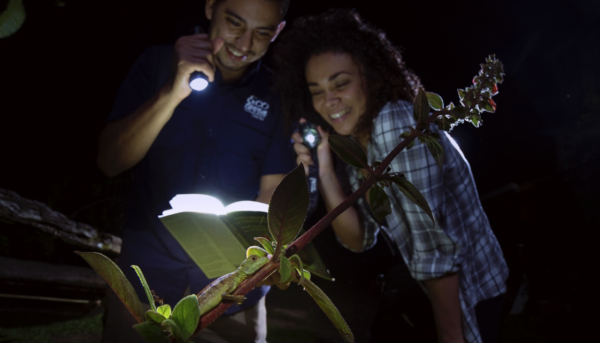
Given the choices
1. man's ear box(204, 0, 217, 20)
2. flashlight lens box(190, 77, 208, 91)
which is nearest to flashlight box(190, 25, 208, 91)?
flashlight lens box(190, 77, 208, 91)

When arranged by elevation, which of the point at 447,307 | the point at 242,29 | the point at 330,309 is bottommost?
the point at 447,307

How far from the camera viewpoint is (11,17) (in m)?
0.30

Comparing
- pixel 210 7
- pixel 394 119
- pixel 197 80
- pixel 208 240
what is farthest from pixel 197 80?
pixel 210 7

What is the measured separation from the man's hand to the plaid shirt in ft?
2.00

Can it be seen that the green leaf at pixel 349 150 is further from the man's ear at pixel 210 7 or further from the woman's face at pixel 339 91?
the man's ear at pixel 210 7

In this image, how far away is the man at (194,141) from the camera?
1228 mm

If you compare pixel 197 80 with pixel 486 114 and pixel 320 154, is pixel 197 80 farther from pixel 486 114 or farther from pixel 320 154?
pixel 486 114

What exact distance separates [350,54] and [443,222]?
3.17ft

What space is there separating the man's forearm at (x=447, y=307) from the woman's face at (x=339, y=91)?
0.75 m

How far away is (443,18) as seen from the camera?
2.24m

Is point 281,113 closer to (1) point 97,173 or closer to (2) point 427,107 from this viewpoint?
(2) point 427,107

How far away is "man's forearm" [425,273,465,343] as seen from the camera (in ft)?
3.69

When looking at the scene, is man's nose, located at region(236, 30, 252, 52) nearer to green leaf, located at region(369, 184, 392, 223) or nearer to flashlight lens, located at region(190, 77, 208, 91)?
flashlight lens, located at region(190, 77, 208, 91)

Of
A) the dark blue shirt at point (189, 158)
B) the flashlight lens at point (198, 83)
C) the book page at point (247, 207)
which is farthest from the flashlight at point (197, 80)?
the book page at point (247, 207)
